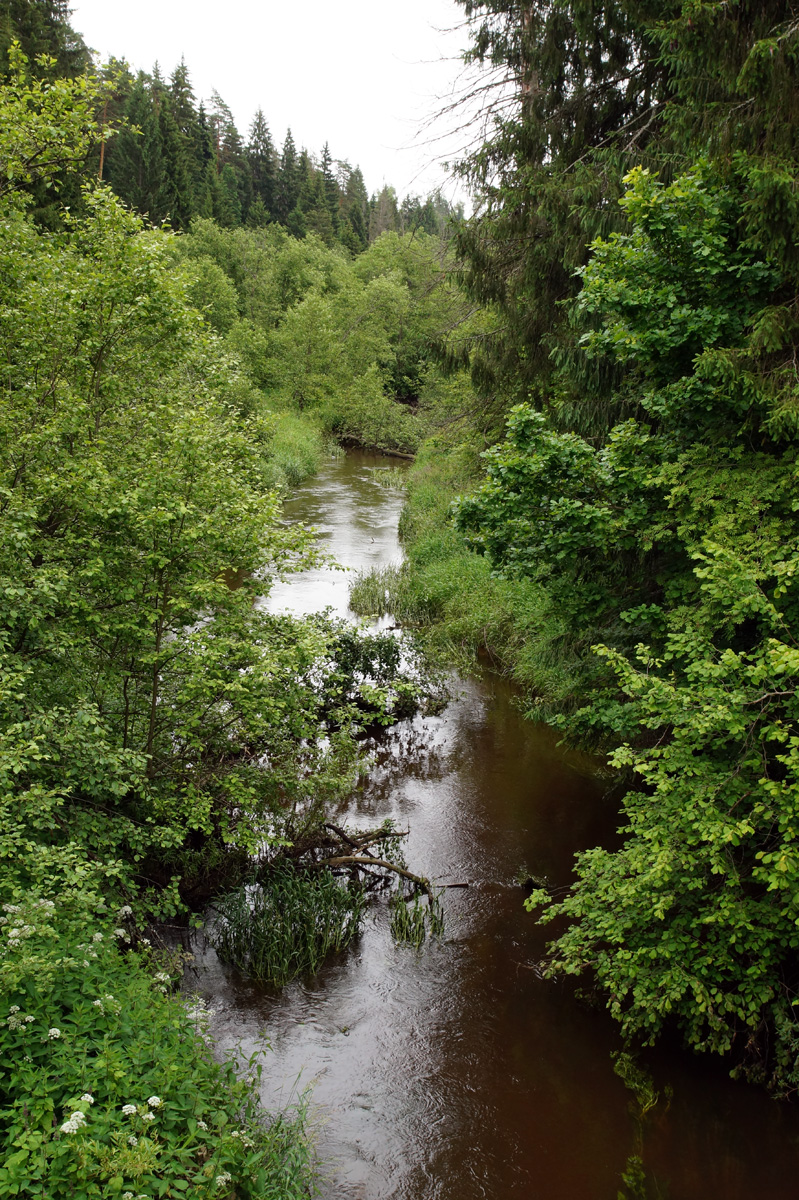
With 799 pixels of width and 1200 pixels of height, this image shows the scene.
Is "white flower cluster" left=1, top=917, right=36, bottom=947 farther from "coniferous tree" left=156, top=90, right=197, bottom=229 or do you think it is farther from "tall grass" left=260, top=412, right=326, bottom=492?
"coniferous tree" left=156, top=90, right=197, bottom=229

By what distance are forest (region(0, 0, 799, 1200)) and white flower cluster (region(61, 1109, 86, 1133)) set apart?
18 millimetres

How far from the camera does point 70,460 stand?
23.2 feet

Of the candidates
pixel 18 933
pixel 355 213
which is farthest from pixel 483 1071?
pixel 355 213

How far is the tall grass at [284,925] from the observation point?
761 cm

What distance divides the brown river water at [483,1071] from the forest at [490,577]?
1.30ft

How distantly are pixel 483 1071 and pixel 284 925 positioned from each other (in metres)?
2.38

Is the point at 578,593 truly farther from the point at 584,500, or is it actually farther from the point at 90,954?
the point at 90,954

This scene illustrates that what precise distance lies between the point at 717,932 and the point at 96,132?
33.1 ft

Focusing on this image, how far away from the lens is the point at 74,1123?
3816 millimetres

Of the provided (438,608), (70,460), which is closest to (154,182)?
(438,608)

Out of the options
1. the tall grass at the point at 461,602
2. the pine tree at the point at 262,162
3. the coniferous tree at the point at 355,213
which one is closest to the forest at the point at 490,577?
the tall grass at the point at 461,602

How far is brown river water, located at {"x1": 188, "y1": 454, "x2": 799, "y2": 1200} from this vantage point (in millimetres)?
5742

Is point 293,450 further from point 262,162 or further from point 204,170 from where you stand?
point 262,162

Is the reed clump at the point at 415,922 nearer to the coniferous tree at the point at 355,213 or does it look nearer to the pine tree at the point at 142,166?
the pine tree at the point at 142,166
